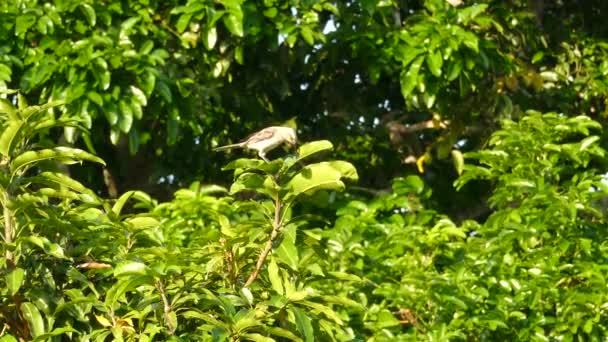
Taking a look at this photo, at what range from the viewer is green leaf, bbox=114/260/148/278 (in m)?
3.60

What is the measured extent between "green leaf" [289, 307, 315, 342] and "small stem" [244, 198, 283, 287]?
0.70 ft

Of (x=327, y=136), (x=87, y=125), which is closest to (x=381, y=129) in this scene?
(x=327, y=136)

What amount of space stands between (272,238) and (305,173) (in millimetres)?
243

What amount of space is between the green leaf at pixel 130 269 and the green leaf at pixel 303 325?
15.8 inches

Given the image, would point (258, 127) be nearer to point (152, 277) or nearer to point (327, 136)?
point (327, 136)

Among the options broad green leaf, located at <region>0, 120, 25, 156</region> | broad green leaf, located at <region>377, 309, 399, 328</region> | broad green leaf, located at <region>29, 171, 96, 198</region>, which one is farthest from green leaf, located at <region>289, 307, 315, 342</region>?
broad green leaf, located at <region>377, 309, 399, 328</region>

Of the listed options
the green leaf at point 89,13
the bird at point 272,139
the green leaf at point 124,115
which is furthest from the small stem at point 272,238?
the green leaf at point 89,13

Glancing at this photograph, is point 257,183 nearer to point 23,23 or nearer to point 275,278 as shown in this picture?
point 275,278

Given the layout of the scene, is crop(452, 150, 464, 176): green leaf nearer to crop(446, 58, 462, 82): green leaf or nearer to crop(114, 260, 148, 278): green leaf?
crop(446, 58, 462, 82): green leaf

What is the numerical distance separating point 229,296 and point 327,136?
4.74 meters

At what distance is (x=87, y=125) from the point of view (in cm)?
643

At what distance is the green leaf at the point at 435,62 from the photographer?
720cm

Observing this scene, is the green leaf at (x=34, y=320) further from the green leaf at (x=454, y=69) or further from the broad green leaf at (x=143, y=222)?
the green leaf at (x=454, y=69)

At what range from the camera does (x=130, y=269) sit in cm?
361
